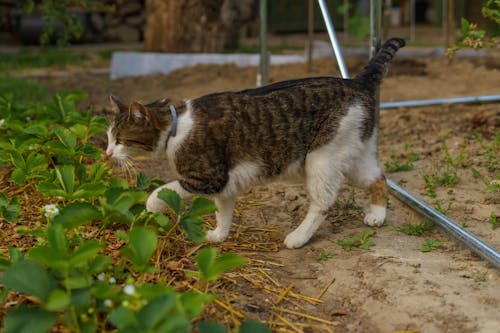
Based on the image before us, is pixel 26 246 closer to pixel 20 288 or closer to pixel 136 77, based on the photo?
pixel 20 288

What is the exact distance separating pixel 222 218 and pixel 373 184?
2.65 feet

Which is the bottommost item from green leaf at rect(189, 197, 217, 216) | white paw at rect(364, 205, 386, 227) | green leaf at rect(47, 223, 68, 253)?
white paw at rect(364, 205, 386, 227)

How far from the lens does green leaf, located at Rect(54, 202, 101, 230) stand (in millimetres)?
2539

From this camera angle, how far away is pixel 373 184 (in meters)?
3.47

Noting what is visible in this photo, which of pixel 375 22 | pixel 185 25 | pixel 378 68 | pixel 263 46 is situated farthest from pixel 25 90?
pixel 378 68

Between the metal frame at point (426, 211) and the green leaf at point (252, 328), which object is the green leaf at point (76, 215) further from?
the metal frame at point (426, 211)

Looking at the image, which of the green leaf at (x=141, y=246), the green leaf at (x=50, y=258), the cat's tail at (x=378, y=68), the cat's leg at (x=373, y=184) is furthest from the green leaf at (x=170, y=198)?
the cat's tail at (x=378, y=68)

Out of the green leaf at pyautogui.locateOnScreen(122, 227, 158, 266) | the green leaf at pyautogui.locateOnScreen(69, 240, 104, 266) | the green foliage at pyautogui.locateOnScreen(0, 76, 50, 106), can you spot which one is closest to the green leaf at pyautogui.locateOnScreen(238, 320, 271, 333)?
the green leaf at pyautogui.locateOnScreen(122, 227, 158, 266)

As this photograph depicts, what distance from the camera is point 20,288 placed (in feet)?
6.89

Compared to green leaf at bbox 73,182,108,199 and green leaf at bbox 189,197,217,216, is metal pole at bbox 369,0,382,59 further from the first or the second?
green leaf at bbox 73,182,108,199

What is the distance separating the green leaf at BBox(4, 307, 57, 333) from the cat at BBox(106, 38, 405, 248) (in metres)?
0.98

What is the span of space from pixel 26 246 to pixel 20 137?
1.08m

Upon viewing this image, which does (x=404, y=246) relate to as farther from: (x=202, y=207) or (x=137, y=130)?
(x=137, y=130)

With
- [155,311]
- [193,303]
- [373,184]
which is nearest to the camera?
[155,311]
